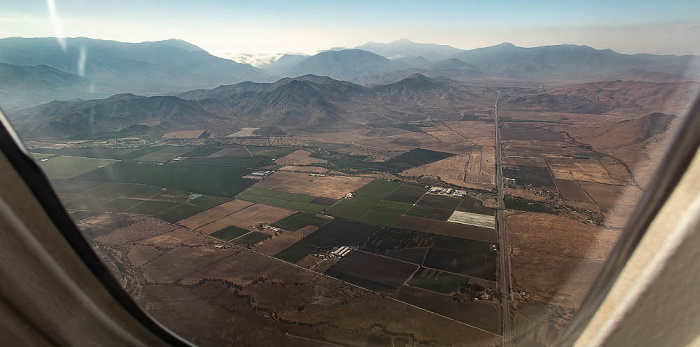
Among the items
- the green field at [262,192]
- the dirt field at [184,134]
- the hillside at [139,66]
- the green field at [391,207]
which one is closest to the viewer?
the green field at [391,207]

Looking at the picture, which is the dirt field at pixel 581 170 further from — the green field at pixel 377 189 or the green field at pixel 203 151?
the green field at pixel 203 151

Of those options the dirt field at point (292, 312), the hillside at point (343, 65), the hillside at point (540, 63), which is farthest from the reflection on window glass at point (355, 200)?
the hillside at point (343, 65)

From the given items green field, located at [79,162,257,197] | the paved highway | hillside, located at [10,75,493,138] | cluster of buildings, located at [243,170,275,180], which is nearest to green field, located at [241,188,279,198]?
green field, located at [79,162,257,197]

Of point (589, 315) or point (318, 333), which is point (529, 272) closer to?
point (318, 333)

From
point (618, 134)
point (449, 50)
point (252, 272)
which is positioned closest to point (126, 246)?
point (252, 272)

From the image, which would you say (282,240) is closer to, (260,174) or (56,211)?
(260,174)

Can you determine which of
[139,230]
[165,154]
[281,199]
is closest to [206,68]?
[165,154]

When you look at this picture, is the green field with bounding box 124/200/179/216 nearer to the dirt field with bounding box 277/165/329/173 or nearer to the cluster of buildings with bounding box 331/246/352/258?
the dirt field with bounding box 277/165/329/173
